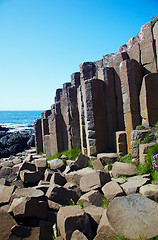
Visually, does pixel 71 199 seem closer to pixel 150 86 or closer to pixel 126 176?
pixel 126 176

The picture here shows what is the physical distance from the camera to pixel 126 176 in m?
4.82

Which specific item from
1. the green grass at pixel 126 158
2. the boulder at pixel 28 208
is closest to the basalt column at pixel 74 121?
the green grass at pixel 126 158

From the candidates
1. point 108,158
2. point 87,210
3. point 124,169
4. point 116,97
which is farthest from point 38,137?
point 87,210

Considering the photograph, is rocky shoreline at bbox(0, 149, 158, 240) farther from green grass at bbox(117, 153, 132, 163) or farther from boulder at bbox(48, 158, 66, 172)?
boulder at bbox(48, 158, 66, 172)

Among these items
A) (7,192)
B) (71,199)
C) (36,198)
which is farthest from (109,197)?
(7,192)

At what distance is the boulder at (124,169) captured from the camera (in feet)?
15.9

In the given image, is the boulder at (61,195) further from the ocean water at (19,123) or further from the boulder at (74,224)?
the ocean water at (19,123)

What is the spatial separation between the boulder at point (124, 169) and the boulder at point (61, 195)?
4.31ft

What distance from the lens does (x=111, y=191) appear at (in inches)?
152

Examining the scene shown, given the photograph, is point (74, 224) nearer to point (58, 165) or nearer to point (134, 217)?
point (134, 217)

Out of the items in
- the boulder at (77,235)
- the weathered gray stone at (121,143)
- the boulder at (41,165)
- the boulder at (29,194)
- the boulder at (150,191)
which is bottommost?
the boulder at (77,235)

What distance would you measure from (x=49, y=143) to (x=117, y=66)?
211 inches

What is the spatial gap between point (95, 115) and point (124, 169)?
2.21 meters

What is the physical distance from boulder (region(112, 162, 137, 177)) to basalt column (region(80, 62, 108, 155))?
1.40 meters
